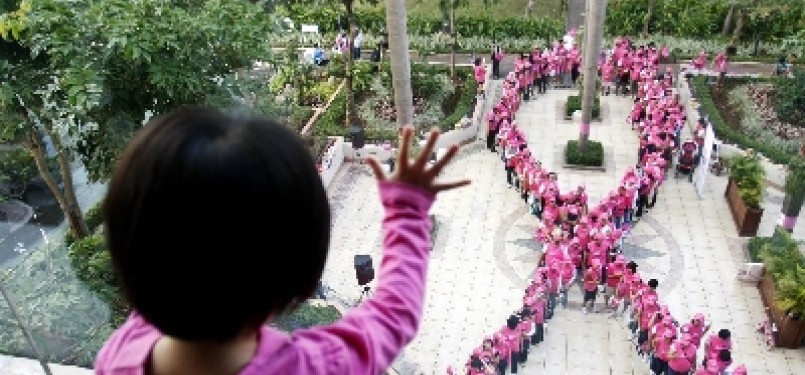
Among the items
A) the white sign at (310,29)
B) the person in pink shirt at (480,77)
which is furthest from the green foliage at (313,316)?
the white sign at (310,29)

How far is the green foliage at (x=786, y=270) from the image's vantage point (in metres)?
8.88

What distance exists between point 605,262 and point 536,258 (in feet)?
4.61

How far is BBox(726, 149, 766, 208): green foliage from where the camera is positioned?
11133 mm

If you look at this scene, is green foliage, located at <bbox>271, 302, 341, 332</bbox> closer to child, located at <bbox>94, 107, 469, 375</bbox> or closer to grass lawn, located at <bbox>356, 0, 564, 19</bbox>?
child, located at <bbox>94, 107, 469, 375</bbox>

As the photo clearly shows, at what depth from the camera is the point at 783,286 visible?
352 inches

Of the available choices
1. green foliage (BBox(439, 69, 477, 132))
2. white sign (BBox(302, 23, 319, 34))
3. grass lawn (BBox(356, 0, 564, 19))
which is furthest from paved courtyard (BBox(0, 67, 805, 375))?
grass lawn (BBox(356, 0, 564, 19))

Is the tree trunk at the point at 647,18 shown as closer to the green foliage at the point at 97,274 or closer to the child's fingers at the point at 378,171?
the green foliage at the point at 97,274

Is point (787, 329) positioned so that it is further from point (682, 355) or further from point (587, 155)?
point (587, 155)

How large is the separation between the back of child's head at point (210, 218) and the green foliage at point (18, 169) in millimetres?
11781

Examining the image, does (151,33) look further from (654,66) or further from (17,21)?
(654,66)

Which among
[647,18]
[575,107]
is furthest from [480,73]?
[647,18]

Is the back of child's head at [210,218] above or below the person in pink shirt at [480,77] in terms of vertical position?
above

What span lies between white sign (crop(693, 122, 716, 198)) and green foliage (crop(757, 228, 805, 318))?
1.83 metres

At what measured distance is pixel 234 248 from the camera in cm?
123
